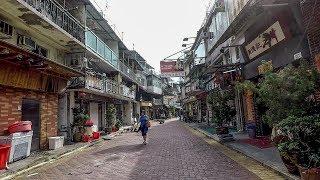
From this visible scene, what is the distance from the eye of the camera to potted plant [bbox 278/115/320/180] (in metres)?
6.42

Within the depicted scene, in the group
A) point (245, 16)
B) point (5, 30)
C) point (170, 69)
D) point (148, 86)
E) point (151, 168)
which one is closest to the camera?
point (151, 168)

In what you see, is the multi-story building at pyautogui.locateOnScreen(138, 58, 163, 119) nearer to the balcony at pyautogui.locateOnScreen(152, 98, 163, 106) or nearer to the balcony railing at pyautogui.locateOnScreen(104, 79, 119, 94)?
the balcony at pyautogui.locateOnScreen(152, 98, 163, 106)

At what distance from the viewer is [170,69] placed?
120ft

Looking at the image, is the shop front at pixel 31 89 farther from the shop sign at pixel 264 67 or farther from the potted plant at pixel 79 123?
the shop sign at pixel 264 67

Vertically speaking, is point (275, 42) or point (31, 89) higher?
point (275, 42)

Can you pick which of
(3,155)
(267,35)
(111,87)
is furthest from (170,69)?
(3,155)

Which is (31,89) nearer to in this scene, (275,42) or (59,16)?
(59,16)

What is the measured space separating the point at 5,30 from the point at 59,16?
4.62 metres

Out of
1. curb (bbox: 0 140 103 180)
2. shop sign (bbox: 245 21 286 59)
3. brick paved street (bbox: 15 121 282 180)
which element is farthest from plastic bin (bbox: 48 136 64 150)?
shop sign (bbox: 245 21 286 59)

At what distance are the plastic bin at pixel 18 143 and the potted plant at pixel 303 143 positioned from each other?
919 cm

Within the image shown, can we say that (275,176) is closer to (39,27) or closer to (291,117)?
(291,117)

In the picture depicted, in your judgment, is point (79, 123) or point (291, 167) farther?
point (79, 123)

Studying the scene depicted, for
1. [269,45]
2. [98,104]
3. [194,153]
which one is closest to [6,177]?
[194,153]

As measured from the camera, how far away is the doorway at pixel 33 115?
1430 cm
